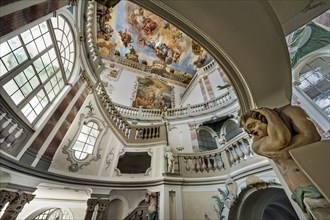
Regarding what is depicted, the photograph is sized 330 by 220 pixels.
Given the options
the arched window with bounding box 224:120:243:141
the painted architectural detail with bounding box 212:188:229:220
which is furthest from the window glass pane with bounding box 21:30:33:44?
the arched window with bounding box 224:120:243:141

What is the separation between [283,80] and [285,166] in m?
0.77

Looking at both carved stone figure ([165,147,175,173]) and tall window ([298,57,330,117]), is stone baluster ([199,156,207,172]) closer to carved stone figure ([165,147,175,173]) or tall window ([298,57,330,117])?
carved stone figure ([165,147,175,173])

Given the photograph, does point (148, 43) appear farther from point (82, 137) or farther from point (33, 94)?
point (33, 94)

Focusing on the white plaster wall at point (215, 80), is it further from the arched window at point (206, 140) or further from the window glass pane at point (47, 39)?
the window glass pane at point (47, 39)

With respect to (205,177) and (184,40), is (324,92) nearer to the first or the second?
(205,177)

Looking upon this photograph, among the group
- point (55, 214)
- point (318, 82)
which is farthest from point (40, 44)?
point (318, 82)

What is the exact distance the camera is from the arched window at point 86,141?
435 centimetres

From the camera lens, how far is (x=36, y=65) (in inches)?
124

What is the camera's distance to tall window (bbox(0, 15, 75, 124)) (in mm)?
2596

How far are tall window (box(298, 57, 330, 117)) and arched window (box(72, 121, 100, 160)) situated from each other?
693cm

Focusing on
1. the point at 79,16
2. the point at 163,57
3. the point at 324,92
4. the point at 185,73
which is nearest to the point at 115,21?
the point at 163,57

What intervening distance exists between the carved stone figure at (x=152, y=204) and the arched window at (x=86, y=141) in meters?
2.31

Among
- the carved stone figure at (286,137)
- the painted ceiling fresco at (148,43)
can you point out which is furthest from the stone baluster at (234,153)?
the painted ceiling fresco at (148,43)

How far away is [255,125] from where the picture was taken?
102 centimetres
